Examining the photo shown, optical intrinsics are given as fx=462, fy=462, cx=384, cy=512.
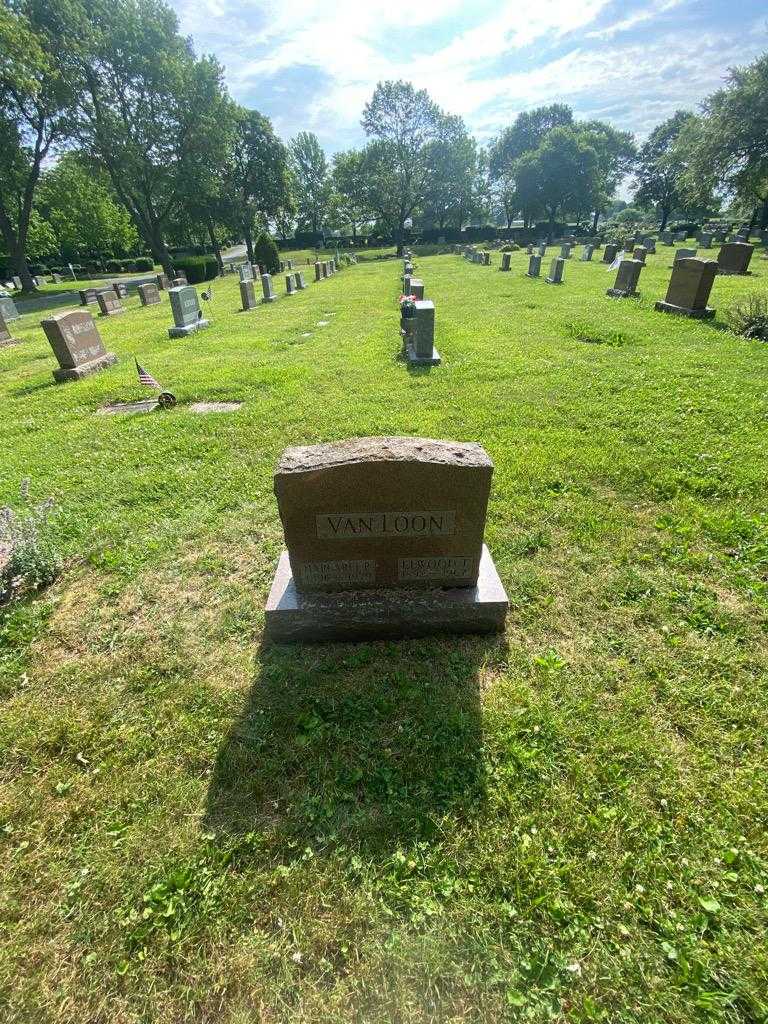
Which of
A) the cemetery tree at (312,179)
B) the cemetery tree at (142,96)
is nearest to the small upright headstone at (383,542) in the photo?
the cemetery tree at (142,96)

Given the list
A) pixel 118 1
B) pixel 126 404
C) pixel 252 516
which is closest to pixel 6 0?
pixel 118 1

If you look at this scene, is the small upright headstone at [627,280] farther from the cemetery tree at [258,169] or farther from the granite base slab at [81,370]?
the cemetery tree at [258,169]

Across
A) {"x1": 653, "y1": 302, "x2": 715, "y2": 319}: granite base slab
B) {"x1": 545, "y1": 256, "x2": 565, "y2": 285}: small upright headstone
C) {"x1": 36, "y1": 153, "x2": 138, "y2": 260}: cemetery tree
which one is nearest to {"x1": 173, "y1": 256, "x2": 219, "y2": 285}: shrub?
{"x1": 36, "y1": 153, "x2": 138, "y2": 260}: cemetery tree

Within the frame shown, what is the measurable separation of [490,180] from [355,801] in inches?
3443

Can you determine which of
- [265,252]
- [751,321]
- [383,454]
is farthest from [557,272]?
[265,252]

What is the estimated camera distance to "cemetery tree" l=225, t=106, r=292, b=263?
4638 cm

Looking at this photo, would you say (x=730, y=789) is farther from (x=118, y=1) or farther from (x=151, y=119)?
(x=118, y=1)

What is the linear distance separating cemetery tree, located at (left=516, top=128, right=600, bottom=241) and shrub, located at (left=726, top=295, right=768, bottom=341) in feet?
172

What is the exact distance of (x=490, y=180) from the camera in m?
70.6

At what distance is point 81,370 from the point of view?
32.2 ft

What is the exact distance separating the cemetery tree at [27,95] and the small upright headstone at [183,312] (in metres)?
19.7

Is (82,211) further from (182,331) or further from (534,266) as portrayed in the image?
(534,266)

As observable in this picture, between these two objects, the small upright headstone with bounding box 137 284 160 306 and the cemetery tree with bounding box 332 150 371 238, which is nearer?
the small upright headstone with bounding box 137 284 160 306

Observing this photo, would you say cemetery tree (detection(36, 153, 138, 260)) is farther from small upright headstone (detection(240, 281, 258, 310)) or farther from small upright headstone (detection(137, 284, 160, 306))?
small upright headstone (detection(240, 281, 258, 310))
